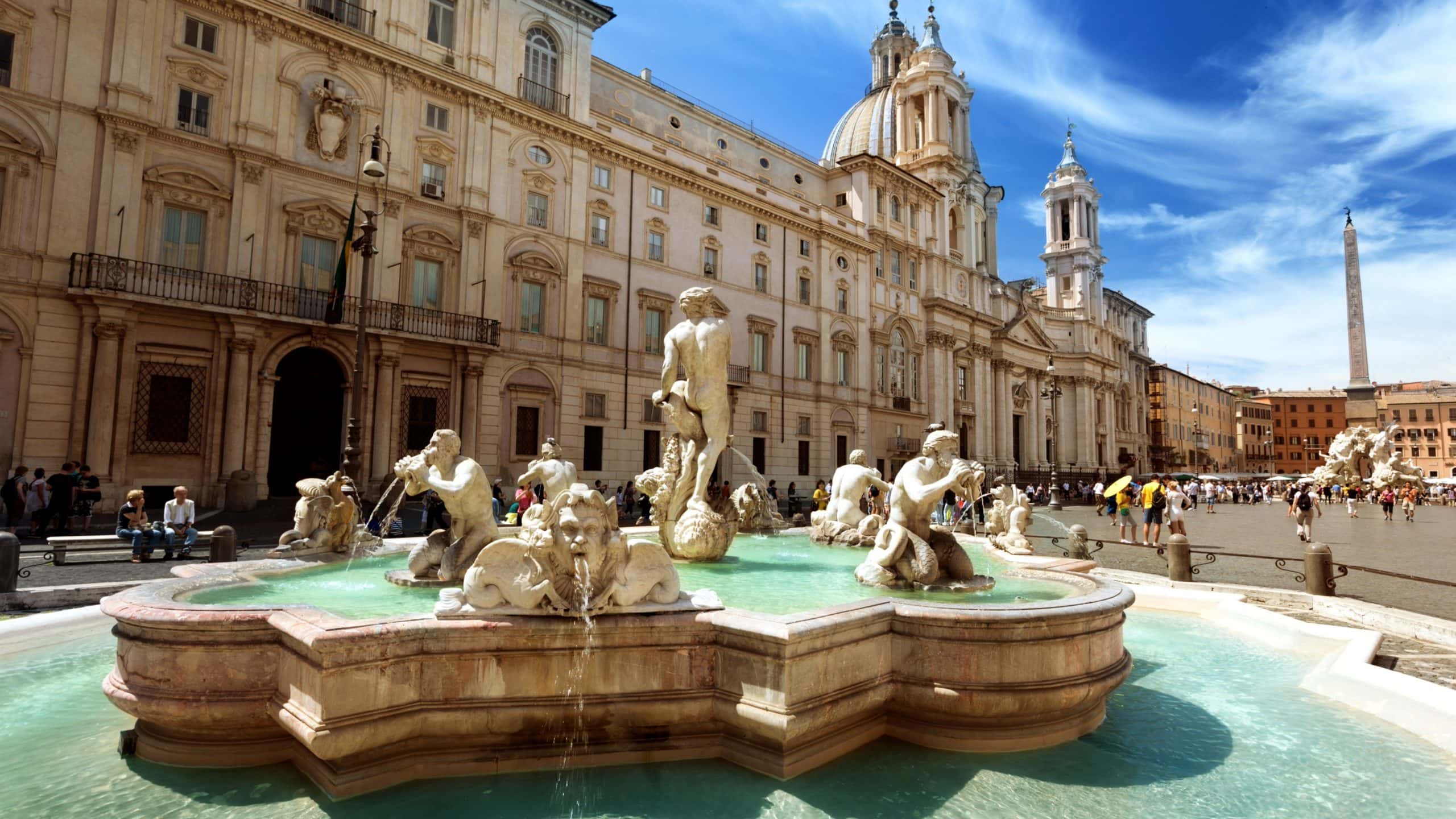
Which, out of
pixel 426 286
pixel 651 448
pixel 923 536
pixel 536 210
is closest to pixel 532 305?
pixel 536 210

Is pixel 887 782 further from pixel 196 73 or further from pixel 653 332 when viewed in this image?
pixel 653 332

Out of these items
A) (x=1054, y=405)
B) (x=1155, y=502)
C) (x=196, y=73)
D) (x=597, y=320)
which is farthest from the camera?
(x=1054, y=405)

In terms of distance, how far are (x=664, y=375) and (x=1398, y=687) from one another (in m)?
6.14

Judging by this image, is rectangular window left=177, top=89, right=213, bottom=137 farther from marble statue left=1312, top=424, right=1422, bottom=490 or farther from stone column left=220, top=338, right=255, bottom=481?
marble statue left=1312, top=424, right=1422, bottom=490

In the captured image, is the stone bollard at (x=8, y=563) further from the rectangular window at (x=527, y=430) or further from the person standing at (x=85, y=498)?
the rectangular window at (x=527, y=430)

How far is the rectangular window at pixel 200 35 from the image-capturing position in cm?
1897

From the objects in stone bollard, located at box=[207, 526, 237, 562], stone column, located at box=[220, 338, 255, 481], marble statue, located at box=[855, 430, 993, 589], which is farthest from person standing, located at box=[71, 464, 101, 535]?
marble statue, located at box=[855, 430, 993, 589]

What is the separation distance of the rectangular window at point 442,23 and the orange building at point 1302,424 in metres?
110

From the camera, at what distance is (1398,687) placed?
4750 millimetres

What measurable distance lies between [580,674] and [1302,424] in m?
126

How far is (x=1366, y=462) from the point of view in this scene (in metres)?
49.0

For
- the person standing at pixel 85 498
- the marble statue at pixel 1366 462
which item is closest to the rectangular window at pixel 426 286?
the person standing at pixel 85 498

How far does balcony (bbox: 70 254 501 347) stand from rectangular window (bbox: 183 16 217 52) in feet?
19.1

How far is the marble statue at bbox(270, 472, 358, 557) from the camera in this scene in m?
7.02
